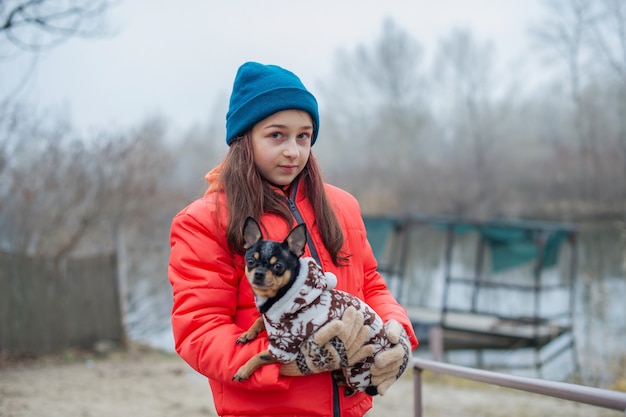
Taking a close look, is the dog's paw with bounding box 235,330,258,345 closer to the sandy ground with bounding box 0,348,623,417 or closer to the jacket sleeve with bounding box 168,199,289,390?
the jacket sleeve with bounding box 168,199,289,390

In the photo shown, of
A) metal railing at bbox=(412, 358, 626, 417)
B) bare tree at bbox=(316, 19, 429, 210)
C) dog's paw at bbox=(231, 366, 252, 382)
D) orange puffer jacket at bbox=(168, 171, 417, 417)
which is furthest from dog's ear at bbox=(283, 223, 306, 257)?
bare tree at bbox=(316, 19, 429, 210)

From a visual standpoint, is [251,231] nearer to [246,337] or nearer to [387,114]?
[246,337]

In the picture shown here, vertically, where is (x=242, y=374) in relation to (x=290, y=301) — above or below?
below

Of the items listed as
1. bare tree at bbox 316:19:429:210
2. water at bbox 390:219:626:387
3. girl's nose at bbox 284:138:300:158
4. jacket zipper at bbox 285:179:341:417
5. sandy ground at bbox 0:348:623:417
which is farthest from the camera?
bare tree at bbox 316:19:429:210

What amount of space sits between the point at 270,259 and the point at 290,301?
0.44ft

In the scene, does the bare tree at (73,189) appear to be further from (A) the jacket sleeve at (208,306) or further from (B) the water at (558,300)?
(A) the jacket sleeve at (208,306)

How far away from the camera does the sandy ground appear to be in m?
5.56

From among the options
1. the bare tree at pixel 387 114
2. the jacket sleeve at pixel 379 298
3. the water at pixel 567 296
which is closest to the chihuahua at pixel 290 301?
the jacket sleeve at pixel 379 298

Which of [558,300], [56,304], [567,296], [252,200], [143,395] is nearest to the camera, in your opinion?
[252,200]

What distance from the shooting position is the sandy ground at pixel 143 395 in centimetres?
556

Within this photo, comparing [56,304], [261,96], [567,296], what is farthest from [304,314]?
[567,296]

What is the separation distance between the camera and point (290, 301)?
158 centimetres

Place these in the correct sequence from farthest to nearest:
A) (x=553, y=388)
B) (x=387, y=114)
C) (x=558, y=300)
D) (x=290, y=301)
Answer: (x=387, y=114), (x=558, y=300), (x=553, y=388), (x=290, y=301)

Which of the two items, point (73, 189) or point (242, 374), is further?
point (73, 189)
